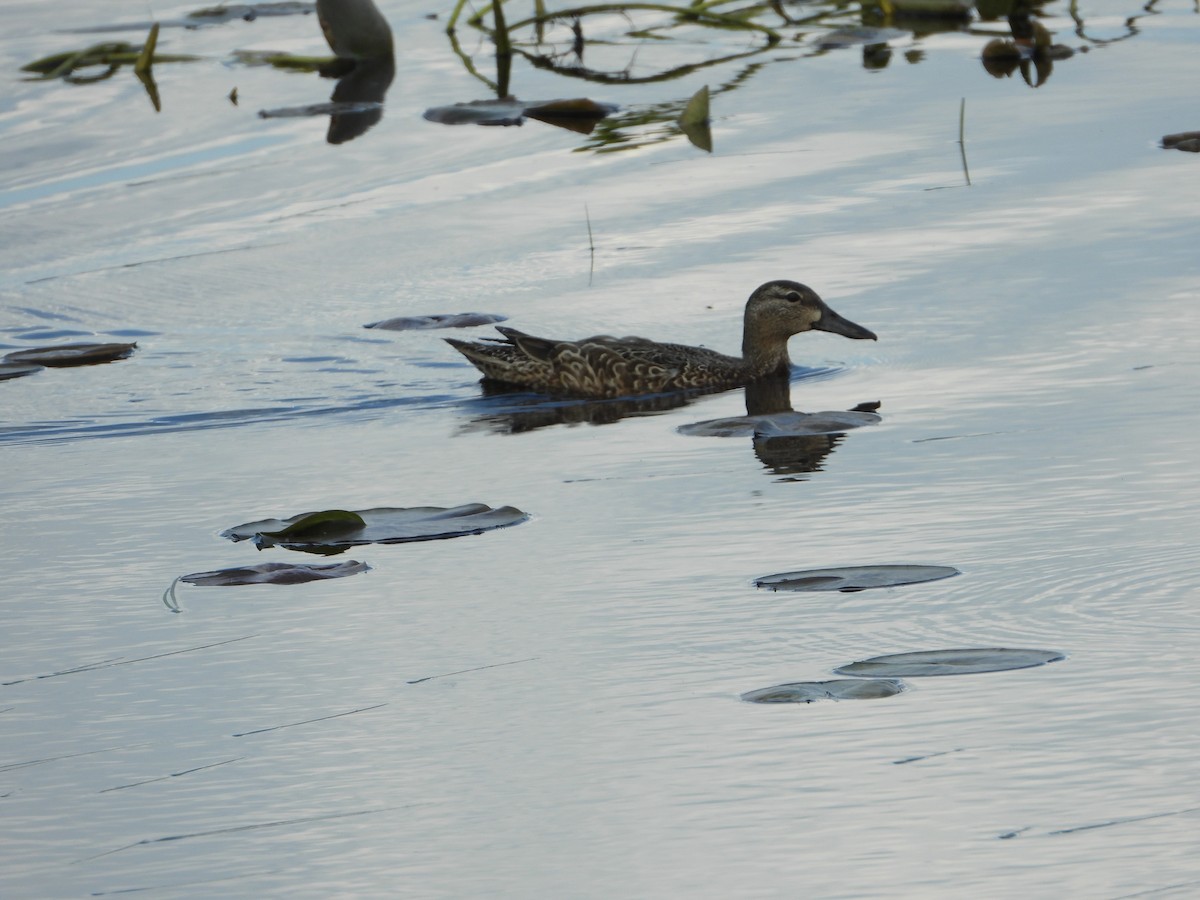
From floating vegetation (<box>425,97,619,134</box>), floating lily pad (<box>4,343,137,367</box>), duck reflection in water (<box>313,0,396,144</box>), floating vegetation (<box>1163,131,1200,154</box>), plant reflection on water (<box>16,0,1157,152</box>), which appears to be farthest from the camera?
duck reflection in water (<box>313,0,396,144</box>)

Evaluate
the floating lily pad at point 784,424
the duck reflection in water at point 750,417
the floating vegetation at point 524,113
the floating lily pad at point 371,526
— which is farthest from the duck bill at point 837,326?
the floating vegetation at point 524,113

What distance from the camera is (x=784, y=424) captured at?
7.94 m

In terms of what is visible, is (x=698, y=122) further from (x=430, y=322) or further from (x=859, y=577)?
(x=859, y=577)

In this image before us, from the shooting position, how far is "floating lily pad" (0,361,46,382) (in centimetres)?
989

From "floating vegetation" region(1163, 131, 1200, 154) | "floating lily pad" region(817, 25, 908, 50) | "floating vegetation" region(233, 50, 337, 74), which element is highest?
"floating vegetation" region(233, 50, 337, 74)

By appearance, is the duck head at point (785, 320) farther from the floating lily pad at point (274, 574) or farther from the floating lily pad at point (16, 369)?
the floating lily pad at point (274, 574)

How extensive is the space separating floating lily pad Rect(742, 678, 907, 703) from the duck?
4.36 m

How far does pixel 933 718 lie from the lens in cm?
470

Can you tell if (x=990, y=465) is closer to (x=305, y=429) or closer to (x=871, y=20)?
(x=305, y=429)

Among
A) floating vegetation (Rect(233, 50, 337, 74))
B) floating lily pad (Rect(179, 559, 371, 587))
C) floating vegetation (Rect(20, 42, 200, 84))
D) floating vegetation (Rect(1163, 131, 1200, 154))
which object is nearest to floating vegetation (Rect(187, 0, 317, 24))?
floating vegetation (Rect(20, 42, 200, 84))

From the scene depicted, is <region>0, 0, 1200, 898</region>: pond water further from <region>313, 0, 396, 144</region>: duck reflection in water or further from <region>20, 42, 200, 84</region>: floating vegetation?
<region>20, 42, 200, 84</region>: floating vegetation

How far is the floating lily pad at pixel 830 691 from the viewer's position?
4.85m

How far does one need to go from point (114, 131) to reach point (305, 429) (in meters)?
7.79

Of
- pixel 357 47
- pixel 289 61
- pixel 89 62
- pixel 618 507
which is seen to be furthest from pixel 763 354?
pixel 89 62
